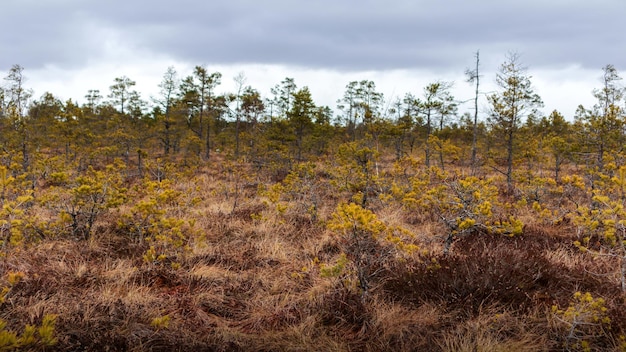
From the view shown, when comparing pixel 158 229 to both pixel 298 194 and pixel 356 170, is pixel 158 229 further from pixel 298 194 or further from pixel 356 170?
pixel 356 170

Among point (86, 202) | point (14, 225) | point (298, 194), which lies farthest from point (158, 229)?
point (298, 194)

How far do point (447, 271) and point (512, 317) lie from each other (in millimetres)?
861

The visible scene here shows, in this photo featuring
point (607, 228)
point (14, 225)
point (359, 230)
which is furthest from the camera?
point (607, 228)

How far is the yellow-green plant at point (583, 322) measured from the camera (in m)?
2.98

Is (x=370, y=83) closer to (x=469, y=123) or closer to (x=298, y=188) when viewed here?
(x=469, y=123)

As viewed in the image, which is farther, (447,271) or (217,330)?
(447,271)

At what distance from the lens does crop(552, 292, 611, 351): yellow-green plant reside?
9.77 feet

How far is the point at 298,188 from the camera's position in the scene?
9.43m

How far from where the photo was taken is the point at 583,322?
2.99 meters

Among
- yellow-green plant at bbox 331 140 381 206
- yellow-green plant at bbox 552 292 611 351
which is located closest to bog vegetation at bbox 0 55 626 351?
yellow-green plant at bbox 552 292 611 351

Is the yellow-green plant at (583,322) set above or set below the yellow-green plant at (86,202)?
below

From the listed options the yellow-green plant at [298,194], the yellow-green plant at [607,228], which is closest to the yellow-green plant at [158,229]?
the yellow-green plant at [298,194]

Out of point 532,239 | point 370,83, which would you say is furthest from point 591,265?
point 370,83

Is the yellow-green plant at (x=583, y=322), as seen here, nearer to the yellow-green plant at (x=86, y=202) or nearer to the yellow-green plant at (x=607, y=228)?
the yellow-green plant at (x=607, y=228)
